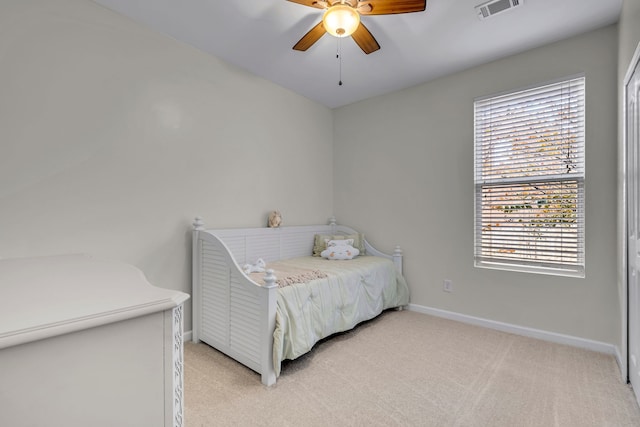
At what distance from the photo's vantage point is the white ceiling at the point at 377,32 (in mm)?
2184

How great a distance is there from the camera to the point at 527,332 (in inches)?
107

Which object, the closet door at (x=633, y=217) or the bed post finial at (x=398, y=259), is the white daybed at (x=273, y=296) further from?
the closet door at (x=633, y=217)

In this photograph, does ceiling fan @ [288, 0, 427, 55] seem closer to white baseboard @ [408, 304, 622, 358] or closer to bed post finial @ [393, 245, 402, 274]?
bed post finial @ [393, 245, 402, 274]

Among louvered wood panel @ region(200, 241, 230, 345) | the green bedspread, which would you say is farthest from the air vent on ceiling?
louvered wood panel @ region(200, 241, 230, 345)

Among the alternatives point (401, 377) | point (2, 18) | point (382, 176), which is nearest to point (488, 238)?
point (382, 176)

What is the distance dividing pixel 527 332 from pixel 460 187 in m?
1.41

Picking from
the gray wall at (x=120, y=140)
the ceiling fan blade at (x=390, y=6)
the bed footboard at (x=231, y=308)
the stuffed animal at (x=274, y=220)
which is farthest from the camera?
the stuffed animal at (x=274, y=220)

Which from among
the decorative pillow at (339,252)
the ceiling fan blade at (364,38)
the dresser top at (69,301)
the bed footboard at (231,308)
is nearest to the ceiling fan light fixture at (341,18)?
the ceiling fan blade at (364,38)

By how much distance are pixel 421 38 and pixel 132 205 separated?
2612mm

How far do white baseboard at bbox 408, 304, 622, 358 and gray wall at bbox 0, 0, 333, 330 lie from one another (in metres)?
2.08

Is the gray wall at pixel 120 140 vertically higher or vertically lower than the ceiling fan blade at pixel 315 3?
lower

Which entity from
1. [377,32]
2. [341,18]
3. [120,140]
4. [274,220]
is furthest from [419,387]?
[120,140]

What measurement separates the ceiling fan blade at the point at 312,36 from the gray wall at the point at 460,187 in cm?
164

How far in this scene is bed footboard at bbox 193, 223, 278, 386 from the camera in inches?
79.3
